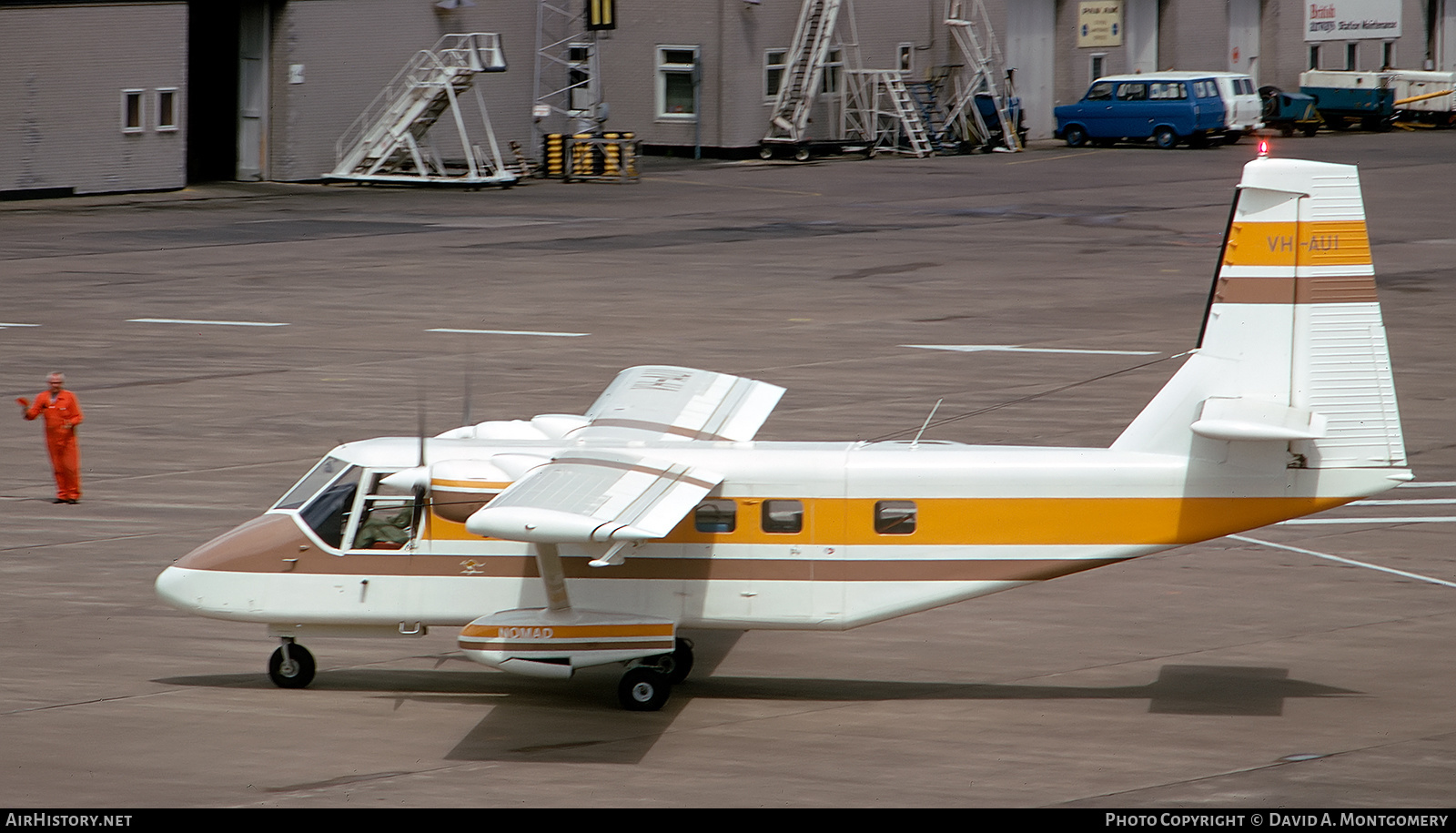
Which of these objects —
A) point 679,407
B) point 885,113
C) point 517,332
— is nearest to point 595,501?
point 679,407

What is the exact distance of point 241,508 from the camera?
21.3m

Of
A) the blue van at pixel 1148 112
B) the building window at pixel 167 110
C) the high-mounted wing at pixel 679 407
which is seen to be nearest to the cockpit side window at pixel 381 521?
the high-mounted wing at pixel 679 407

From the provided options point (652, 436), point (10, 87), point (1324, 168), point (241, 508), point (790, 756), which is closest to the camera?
point (790, 756)

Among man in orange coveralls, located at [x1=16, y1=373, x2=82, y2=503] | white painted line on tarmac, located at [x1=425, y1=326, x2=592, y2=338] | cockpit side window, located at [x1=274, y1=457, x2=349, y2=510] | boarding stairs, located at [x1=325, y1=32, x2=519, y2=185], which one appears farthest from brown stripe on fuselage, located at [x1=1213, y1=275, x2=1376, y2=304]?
boarding stairs, located at [x1=325, y1=32, x2=519, y2=185]

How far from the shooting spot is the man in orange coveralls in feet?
69.9

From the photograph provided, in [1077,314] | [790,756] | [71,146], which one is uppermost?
[71,146]

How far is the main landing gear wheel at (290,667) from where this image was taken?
15406 millimetres

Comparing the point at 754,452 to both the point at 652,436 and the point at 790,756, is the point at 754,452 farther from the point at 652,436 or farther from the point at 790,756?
the point at 790,756

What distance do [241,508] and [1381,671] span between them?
13.4 meters

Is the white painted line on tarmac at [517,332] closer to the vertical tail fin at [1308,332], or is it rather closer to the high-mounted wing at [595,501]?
the high-mounted wing at [595,501]

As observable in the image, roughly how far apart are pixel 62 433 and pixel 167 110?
124 feet

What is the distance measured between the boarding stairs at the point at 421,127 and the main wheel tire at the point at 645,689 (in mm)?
45213

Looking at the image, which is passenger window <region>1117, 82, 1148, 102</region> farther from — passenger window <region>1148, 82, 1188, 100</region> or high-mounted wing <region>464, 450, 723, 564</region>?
high-mounted wing <region>464, 450, 723, 564</region>

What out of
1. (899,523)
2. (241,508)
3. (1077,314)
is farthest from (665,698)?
(1077,314)
